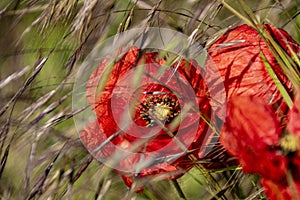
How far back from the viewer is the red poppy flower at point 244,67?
44 centimetres

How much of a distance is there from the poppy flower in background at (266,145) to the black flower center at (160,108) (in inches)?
7.0

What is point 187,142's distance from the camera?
1.47 feet

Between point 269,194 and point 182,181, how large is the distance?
0.34 m

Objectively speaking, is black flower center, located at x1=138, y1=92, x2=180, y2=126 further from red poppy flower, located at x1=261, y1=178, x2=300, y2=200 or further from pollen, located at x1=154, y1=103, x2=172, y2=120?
red poppy flower, located at x1=261, y1=178, x2=300, y2=200

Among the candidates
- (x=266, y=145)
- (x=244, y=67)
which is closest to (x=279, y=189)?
(x=266, y=145)

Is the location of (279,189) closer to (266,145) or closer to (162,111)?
(266,145)

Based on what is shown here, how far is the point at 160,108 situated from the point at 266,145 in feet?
0.66

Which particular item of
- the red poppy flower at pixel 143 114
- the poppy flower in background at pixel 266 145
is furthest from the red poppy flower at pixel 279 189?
the red poppy flower at pixel 143 114

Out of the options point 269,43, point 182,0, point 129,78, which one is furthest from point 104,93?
point 182,0

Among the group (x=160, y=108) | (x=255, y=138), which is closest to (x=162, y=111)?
(x=160, y=108)

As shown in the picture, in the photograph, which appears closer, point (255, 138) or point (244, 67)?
point (255, 138)

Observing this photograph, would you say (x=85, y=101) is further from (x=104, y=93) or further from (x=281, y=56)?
(x=281, y=56)

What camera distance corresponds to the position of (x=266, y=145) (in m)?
0.28

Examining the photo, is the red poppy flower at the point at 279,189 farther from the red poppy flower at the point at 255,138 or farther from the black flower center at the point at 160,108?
the black flower center at the point at 160,108
